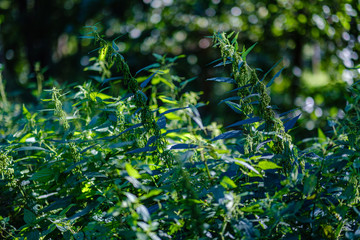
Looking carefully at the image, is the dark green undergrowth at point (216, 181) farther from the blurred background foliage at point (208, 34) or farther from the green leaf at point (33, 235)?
the blurred background foliage at point (208, 34)

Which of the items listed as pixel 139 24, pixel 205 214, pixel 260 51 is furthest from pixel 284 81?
pixel 205 214

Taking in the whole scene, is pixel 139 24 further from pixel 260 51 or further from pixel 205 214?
pixel 205 214

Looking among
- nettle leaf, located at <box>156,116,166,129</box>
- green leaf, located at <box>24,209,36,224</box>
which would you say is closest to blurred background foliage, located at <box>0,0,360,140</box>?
nettle leaf, located at <box>156,116,166,129</box>

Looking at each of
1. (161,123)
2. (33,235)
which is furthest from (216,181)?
(33,235)

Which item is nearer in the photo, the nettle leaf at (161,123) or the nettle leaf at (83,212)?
the nettle leaf at (83,212)

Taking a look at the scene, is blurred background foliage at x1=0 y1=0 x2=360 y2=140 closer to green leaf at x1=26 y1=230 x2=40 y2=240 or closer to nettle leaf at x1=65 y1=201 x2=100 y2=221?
green leaf at x1=26 y1=230 x2=40 y2=240

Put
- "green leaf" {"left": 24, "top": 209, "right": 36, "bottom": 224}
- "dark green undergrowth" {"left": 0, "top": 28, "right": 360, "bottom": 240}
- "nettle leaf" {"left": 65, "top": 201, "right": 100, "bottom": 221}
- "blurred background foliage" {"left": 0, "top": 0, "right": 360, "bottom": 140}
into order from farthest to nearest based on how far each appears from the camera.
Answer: "blurred background foliage" {"left": 0, "top": 0, "right": 360, "bottom": 140} → "green leaf" {"left": 24, "top": 209, "right": 36, "bottom": 224} → "nettle leaf" {"left": 65, "top": 201, "right": 100, "bottom": 221} → "dark green undergrowth" {"left": 0, "top": 28, "right": 360, "bottom": 240}

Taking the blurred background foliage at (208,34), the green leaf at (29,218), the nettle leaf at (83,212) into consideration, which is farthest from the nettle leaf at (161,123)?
the blurred background foliage at (208,34)

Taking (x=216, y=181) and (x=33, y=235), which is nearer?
(x=216, y=181)

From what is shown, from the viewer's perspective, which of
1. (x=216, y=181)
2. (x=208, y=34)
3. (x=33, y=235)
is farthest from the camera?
(x=208, y=34)

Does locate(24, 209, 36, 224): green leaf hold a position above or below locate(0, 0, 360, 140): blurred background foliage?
above

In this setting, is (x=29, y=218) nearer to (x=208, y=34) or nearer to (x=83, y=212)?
(x=83, y=212)

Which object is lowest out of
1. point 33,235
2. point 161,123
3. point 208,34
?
point 208,34

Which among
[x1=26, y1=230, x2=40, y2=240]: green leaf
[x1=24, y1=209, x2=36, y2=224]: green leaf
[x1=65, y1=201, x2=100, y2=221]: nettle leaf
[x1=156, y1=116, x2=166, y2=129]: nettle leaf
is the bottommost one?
[x1=26, y1=230, x2=40, y2=240]: green leaf
